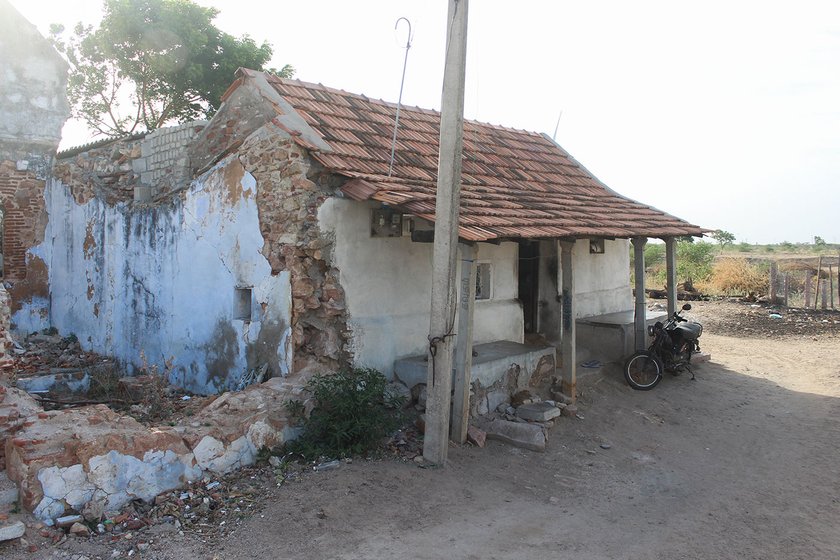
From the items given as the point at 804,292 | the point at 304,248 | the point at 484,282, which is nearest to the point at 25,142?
the point at 304,248

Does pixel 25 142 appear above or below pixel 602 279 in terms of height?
above

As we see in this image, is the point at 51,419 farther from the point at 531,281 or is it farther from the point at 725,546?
the point at 531,281

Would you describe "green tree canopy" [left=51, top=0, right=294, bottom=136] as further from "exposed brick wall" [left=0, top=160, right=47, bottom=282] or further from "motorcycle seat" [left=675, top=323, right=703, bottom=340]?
"motorcycle seat" [left=675, top=323, right=703, bottom=340]

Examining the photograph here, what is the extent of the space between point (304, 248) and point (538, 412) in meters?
3.55

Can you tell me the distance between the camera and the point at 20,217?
39.9 feet

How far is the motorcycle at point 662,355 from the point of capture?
33.4ft

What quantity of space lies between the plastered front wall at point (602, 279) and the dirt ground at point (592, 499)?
2703 mm

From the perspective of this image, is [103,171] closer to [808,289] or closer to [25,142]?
[25,142]

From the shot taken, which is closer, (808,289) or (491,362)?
(491,362)

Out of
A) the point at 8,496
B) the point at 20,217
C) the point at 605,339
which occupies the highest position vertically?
the point at 20,217

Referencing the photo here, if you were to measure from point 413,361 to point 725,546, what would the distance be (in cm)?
394

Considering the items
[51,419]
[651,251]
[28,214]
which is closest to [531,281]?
[51,419]

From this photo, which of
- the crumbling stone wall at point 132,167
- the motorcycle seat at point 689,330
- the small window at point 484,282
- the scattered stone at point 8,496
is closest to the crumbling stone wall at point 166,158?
the crumbling stone wall at point 132,167

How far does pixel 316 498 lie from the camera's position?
5699 mm
